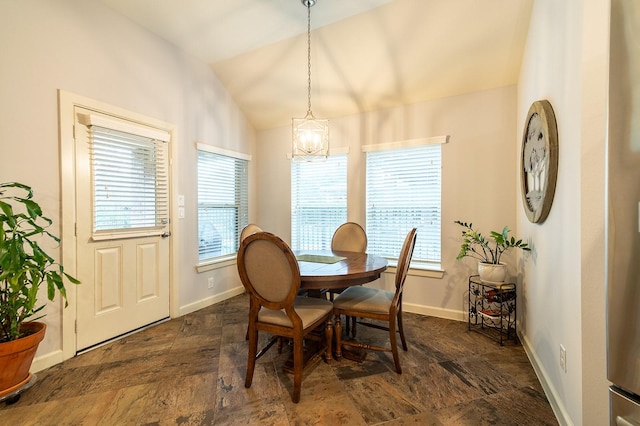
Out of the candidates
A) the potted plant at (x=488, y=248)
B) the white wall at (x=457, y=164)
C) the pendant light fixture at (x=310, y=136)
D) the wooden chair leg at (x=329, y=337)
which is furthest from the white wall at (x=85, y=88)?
the potted plant at (x=488, y=248)

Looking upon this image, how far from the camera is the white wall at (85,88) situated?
1.98m

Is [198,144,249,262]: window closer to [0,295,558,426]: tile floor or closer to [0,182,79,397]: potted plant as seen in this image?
[0,295,558,426]: tile floor

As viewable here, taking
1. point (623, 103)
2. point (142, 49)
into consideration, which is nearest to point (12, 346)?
point (142, 49)

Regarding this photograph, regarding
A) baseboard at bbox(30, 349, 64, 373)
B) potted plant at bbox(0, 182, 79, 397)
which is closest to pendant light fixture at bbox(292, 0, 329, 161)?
potted plant at bbox(0, 182, 79, 397)

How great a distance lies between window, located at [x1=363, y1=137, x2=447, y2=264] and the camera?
323cm

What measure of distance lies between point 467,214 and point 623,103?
260cm

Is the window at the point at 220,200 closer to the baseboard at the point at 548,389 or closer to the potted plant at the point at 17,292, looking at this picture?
the potted plant at the point at 17,292

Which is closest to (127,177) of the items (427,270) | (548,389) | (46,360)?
(46,360)

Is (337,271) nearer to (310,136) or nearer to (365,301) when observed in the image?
(365,301)

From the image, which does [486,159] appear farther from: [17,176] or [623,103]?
[17,176]

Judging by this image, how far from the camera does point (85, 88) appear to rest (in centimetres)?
236

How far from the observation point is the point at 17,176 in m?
1.99

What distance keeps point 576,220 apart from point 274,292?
1.65 meters

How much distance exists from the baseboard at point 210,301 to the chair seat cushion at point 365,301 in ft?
6.41
